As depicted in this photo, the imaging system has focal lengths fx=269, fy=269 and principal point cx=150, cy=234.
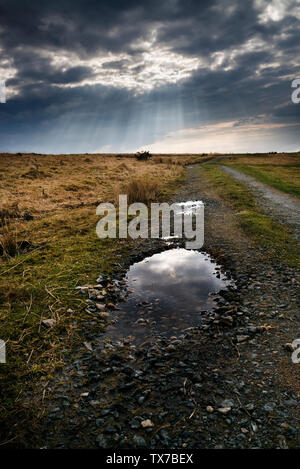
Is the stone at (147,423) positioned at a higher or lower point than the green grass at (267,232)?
lower

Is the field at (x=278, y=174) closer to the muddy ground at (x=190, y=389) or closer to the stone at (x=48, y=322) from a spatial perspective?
the muddy ground at (x=190, y=389)

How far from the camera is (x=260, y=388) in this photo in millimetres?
3170

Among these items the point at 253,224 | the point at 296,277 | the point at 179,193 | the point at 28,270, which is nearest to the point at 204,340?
the point at 296,277

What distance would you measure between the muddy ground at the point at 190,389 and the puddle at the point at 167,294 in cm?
27

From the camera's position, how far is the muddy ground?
2.62 m

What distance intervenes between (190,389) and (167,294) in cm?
239

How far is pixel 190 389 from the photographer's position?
3188 mm

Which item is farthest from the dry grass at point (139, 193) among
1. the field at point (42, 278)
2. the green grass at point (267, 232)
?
the green grass at point (267, 232)

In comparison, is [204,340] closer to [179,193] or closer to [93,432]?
[93,432]

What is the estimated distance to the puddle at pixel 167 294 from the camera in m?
4.38

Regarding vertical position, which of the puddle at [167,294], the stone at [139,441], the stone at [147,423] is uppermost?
the puddle at [167,294]

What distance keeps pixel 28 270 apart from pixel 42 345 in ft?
9.32

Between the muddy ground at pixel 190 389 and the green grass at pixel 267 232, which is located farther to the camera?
the green grass at pixel 267 232

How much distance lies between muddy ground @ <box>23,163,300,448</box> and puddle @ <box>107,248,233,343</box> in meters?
0.27
